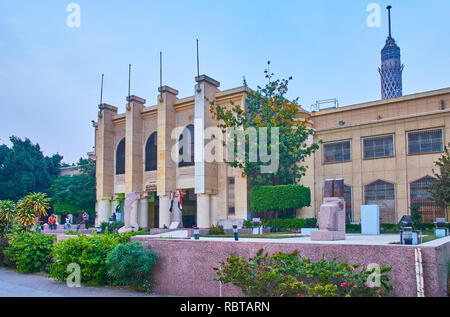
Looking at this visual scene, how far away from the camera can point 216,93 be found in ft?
107

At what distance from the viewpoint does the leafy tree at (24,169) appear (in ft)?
149

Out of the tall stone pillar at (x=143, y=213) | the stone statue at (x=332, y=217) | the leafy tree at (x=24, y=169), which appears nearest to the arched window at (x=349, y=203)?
the stone statue at (x=332, y=217)

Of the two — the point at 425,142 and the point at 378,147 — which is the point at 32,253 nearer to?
the point at 378,147

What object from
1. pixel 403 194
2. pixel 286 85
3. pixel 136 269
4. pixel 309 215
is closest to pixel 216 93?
pixel 286 85

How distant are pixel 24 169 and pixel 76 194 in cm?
967

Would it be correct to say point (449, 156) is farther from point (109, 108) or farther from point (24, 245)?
point (109, 108)

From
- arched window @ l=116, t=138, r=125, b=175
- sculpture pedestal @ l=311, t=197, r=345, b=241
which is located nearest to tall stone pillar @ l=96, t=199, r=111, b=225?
arched window @ l=116, t=138, r=125, b=175

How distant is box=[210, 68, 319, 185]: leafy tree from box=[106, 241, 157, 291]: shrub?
48.2ft

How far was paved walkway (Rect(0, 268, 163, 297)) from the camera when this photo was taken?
12.7m

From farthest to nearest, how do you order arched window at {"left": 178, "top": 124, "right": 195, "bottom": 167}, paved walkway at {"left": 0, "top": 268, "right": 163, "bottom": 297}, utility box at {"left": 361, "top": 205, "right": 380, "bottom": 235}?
arched window at {"left": 178, "top": 124, "right": 195, "bottom": 167}, utility box at {"left": 361, "top": 205, "right": 380, "bottom": 235}, paved walkway at {"left": 0, "top": 268, "right": 163, "bottom": 297}

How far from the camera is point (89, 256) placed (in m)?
14.0

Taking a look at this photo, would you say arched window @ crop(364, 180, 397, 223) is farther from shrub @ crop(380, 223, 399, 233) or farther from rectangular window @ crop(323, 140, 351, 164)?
rectangular window @ crop(323, 140, 351, 164)

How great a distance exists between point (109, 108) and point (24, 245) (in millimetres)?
25360

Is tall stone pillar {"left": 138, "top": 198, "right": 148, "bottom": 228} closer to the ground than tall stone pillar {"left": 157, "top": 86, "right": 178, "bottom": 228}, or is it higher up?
closer to the ground
